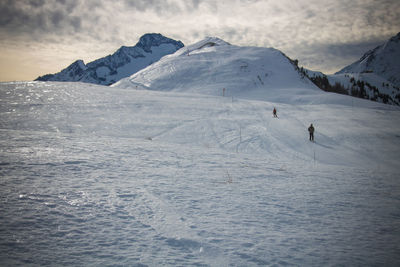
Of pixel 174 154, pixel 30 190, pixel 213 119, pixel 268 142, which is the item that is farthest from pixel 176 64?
pixel 30 190

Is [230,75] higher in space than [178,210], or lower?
higher

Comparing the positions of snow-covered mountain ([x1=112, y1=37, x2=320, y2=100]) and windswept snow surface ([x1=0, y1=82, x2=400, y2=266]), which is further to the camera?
snow-covered mountain ([x1=112, y1=37, x2=320, y2=100])

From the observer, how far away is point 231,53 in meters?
55.4

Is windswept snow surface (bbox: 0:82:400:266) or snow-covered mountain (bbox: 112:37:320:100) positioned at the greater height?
snow-covered mountain (bbox: 112:37:320:100)

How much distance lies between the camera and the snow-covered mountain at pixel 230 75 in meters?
41.1

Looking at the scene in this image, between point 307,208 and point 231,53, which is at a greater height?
point 231,53

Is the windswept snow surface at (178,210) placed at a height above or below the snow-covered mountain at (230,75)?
below

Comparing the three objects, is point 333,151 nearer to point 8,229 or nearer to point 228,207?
point 228,207

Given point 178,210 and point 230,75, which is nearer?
point 178,210

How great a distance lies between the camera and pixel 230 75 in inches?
1799

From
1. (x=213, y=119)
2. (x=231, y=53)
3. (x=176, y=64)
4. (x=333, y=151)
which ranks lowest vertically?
(x=333, y=151)

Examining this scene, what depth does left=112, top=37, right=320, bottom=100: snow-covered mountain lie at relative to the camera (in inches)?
1617

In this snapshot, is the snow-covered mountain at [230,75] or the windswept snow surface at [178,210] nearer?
the windswept snow surface at [178,210]

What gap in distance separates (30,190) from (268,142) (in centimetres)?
1296
